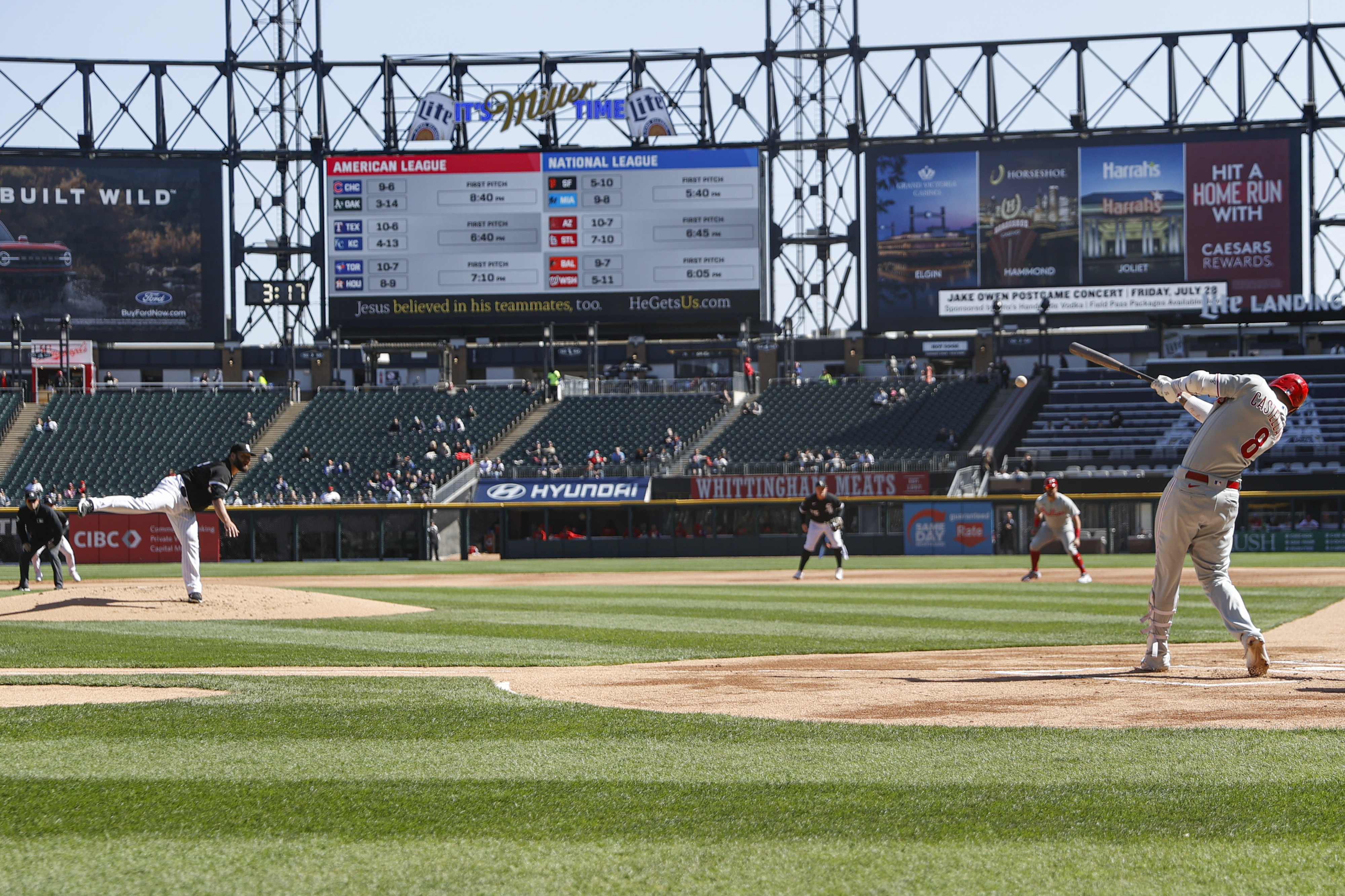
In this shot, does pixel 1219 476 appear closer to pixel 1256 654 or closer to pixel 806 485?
pixel 1256 654

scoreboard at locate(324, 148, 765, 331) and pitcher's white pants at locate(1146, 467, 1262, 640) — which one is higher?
scoreboard at locate(324, 148, 765, 331)

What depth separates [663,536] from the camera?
133ft

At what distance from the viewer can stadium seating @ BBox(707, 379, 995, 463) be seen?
4366 cm

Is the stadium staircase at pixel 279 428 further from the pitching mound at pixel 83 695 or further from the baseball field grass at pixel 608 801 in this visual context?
the baseball field grass at pixel 608 801

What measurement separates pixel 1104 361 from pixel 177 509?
976 cm

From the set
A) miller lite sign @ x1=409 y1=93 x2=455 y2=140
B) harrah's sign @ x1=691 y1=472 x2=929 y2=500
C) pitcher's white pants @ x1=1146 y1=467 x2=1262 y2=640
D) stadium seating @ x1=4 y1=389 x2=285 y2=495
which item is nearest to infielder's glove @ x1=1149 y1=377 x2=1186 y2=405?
pitcher's white pants @ x1=1146 y1=467 x2=1262 y2=640

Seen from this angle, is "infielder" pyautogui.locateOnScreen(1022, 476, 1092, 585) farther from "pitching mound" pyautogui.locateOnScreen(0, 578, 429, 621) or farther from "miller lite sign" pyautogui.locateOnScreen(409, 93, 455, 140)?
"miller lite sign" pyautogui.locateOnScreen(409, 93, 455, 140)

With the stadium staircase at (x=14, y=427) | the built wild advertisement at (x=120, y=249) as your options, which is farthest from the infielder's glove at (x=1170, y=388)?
the built wild advertisement at (x=120, y=249)

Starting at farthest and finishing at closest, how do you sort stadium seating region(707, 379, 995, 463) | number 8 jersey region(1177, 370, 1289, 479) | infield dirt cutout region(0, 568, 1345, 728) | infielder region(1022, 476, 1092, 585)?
stadium seating region(707, 379, 995, 463), infielder region(1022, 476, 1092, 585), number 8 jersey region(1177, 370, 1289, 479), infield dirt cutout region(0, 568, 1345, 728)

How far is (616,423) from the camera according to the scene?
47531mm

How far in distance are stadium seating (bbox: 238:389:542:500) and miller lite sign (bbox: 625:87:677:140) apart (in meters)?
10.4

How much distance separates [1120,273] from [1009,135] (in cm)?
637

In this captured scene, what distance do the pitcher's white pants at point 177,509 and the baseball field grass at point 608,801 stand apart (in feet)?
17.3

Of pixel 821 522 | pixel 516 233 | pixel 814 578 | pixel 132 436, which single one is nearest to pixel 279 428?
pixel 132 436
